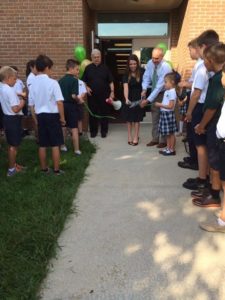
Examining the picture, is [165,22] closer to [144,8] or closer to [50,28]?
[144,8]

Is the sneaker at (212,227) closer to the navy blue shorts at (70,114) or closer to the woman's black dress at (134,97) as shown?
the navy blue shorts at (70,114)

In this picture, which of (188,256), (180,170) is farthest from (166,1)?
(188,256)

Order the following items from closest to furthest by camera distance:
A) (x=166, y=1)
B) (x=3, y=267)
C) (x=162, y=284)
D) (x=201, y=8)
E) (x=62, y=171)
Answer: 1. (x=162, y=284)
2. (x=3, y=267)
3. (x=62, y=171)
4. (x=201, y=8)
5. (x=166, y=1)

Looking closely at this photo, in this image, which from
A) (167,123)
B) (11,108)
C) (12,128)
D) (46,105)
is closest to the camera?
(46,105)

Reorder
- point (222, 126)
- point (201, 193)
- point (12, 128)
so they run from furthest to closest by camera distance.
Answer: point (12, 128), point (201, 193), point (222, 126)

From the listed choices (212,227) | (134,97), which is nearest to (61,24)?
(134,97)

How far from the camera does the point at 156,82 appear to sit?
657 cm

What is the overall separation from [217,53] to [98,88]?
4.07 metres

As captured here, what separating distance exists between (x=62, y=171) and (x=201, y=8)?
471 centimetres

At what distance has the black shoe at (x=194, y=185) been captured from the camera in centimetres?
443

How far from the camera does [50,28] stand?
24.7 feet

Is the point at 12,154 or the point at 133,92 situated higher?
the point at 133,92

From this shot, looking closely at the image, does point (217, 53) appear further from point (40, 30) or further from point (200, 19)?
point (40, 30)

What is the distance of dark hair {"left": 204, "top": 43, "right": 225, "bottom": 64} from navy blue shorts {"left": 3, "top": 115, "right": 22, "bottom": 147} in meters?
Answer: 2.85
